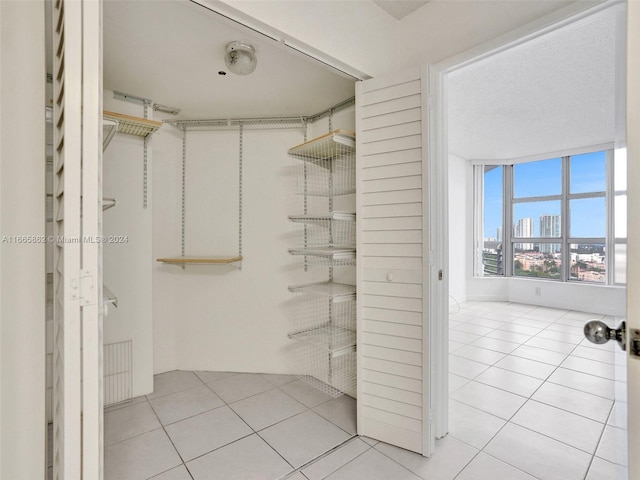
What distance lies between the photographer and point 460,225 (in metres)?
5.69

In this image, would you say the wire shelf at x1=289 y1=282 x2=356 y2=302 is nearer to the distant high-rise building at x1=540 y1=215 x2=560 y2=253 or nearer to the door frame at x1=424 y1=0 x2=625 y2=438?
the door frame at x1=424 y1=0 x2=625 y2=438

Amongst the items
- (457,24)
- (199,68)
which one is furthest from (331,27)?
(199,68)

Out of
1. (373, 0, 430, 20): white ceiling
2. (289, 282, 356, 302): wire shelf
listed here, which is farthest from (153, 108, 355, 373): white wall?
(373, 0, 430, 20): white ceiling

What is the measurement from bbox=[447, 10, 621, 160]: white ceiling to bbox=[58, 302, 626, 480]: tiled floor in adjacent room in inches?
73.7

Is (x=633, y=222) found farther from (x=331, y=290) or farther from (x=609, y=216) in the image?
(x=609, y=216)

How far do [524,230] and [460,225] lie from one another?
1.23m

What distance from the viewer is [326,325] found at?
2.45 m

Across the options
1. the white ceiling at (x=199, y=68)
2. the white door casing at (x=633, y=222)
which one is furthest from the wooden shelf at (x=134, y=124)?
the white door casing at (x=633, y=222)

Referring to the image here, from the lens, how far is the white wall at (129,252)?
2199 mm

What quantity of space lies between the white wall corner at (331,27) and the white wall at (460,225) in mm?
4053

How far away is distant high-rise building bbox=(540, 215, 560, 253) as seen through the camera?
213 inches

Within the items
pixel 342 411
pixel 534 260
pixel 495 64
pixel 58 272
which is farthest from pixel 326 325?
pixel 534 260

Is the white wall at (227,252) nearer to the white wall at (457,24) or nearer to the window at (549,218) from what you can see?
the white wall at (457,24)

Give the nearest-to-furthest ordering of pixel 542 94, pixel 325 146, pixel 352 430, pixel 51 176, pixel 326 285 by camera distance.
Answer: pixel 51 176 < pixel 352 430 < pixel 325 146 < pixel 326 285 < pixel 542 94
